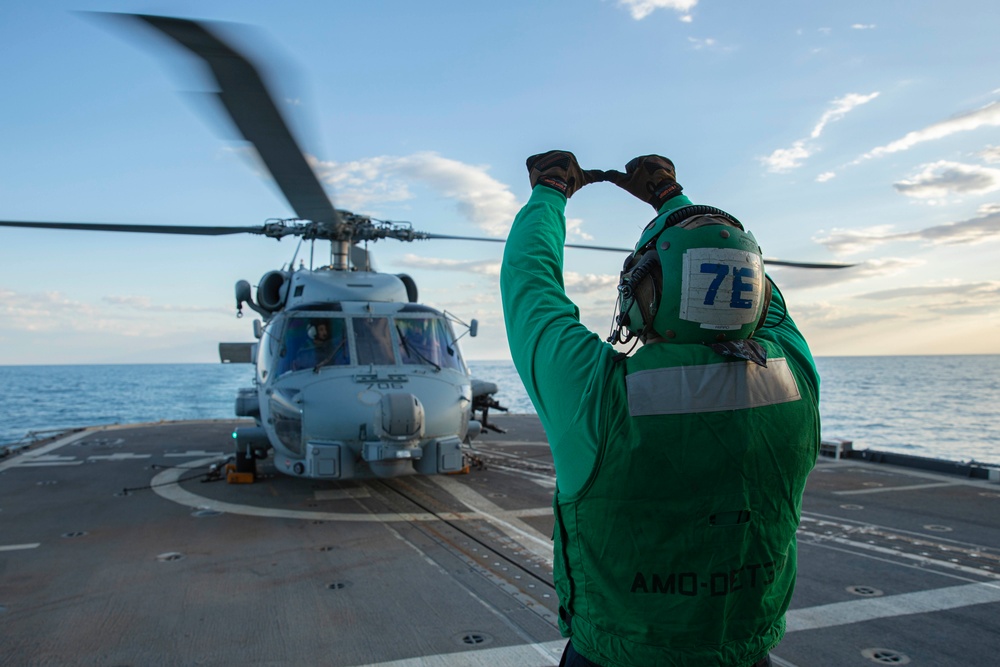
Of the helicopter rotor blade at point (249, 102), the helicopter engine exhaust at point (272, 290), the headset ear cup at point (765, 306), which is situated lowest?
the headset ear cup at point (765, 306)

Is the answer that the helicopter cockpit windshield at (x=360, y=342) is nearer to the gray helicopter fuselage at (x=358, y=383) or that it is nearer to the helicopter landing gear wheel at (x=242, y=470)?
the gray helicopter fuselage at (x=358, y=383)

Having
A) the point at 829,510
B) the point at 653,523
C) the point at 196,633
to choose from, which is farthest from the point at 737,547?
the point at 829,510

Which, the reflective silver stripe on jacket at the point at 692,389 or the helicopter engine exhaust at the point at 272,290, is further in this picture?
the helicopter engine exhaust at the point at 272,290

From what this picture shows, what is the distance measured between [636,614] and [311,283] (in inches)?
341

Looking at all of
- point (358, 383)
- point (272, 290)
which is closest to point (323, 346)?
point (358, 383)

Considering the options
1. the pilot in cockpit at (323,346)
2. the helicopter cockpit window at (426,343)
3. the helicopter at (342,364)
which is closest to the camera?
the helicopter at (342,364)

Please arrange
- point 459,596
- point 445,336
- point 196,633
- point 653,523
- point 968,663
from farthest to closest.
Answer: point 445,336
point 459,596
point 196,633
point 968,663
point 653,523

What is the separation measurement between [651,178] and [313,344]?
712 centimetres

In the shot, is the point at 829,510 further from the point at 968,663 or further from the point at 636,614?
the point at 636,614

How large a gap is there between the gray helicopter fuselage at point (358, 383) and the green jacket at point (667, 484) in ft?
19.5

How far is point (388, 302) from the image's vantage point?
9391 mm

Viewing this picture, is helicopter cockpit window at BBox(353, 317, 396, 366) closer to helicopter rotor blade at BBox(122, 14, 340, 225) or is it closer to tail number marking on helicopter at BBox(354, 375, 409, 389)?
tail number marking on helicopter at BBox(354, 375, 409, 389)

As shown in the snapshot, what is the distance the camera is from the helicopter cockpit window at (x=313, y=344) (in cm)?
842

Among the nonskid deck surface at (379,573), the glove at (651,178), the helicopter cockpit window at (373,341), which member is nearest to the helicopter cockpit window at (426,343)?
the helicopter cockpit window at (373,341)
